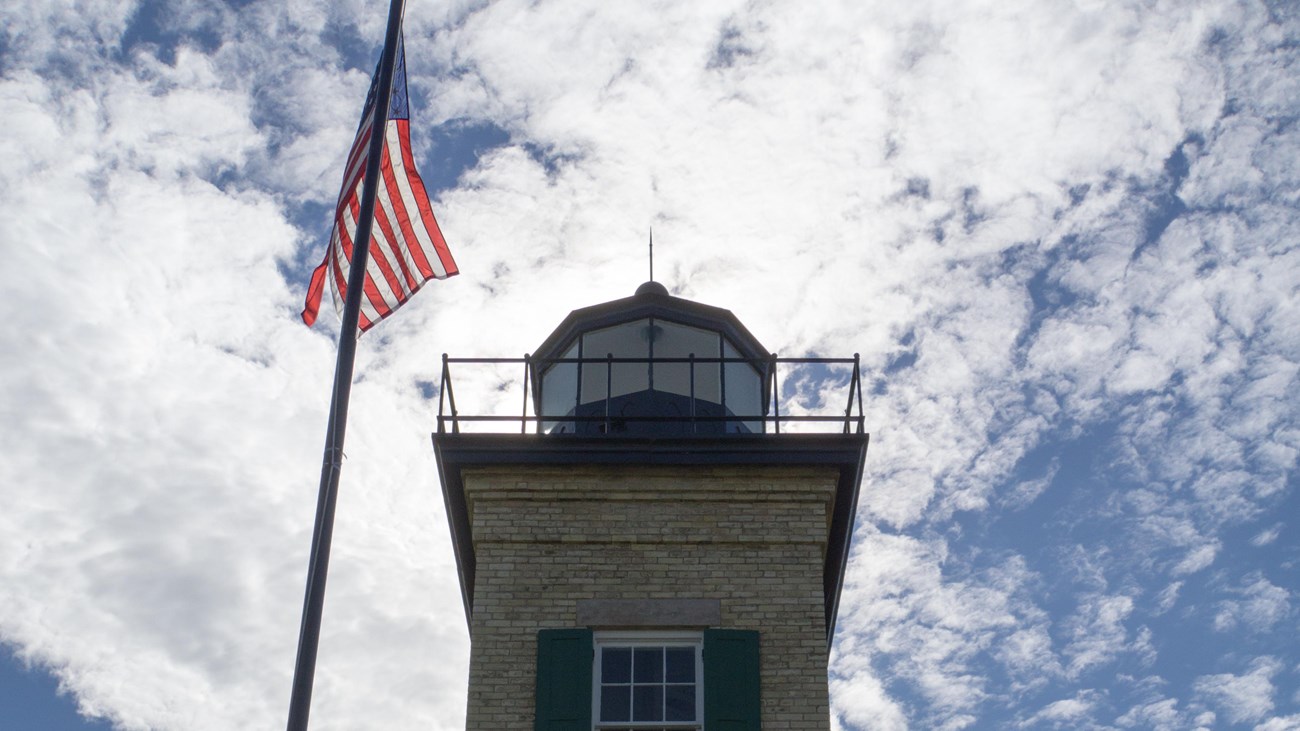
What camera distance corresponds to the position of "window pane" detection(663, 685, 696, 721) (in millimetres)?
14242

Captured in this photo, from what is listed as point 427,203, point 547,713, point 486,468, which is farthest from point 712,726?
point 427,203

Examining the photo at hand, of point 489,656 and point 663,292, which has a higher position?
point 663,292

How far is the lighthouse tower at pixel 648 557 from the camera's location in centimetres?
1430

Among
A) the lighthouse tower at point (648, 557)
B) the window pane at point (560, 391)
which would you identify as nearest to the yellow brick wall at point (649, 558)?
the lighthouse tower at point (648, 557)

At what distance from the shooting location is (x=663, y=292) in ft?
59.3

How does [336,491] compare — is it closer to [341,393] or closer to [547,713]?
[341,393]

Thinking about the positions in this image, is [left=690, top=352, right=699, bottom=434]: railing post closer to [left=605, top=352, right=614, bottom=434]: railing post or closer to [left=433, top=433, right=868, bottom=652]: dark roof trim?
[left=433, top=433, right=868, bottom=652]: dark roof trim

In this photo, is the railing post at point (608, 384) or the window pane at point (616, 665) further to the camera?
the railing post at point (608, 384)

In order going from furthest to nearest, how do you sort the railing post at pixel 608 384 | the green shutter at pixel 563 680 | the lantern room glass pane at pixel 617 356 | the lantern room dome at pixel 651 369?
the lantern room glass pane at pixel 617 356 → the lantern room dome at pixel 651 369 → the railing post at pixel 608 384 → the green shutter at pixel 563 680

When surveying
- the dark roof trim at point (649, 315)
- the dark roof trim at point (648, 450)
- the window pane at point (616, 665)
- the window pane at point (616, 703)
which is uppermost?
the dark roof trim at point (649, 315)

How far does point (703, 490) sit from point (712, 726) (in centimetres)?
259

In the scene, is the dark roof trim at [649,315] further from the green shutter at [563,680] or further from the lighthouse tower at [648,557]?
the green shutter at [563,680]

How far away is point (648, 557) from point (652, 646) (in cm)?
94

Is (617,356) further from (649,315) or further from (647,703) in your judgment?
(647,703)
